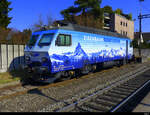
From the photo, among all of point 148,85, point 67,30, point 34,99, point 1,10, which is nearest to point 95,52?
point 67,30

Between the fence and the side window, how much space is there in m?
5.52

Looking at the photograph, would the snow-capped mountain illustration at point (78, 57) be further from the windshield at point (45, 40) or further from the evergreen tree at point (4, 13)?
the evergreen tree at point (4, 13)

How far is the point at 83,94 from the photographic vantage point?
6.63 metres

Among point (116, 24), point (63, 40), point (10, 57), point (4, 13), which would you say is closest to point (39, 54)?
point (63, 40)

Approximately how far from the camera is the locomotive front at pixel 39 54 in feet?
26.1

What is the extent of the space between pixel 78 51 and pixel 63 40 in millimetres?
1587

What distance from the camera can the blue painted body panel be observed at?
8.09m

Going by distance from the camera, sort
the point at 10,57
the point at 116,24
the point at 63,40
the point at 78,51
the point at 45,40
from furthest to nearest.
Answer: the point at 116,24 → the point at 10,57 → the point at 78,51 → the point at 63,40 → the point at 45,40

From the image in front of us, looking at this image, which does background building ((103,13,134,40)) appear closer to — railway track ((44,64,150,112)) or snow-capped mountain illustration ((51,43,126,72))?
snow-capped mountain illustration ((51,43,126,72))

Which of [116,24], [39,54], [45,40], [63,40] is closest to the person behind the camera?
[39,54]

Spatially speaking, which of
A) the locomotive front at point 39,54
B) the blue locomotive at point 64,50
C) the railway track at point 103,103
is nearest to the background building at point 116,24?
the blue locomotive at point 64,50

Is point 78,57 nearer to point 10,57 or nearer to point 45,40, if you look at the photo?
point 45,40

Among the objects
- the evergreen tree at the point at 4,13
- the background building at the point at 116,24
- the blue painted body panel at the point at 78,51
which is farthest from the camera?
the background building at the point at 116,24

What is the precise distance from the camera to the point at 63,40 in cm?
862
